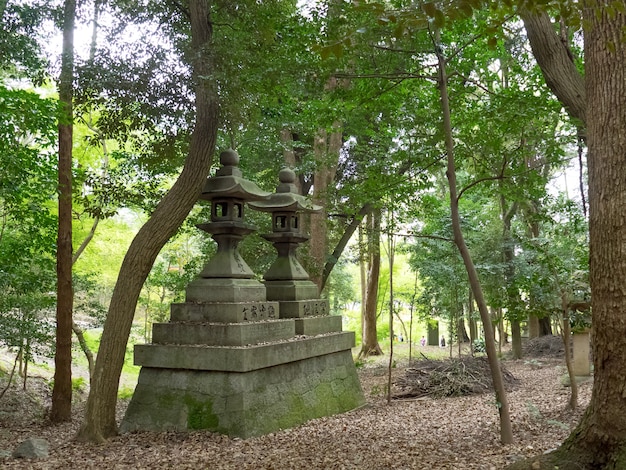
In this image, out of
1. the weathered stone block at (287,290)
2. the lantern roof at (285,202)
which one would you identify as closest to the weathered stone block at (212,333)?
→ the weathered stone block at (287,290)

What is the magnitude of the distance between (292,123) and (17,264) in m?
5.92

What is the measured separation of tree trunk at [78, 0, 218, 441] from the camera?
6785 mm

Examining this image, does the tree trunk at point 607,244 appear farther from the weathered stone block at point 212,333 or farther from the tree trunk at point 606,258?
the weathered stone block at point 212,333

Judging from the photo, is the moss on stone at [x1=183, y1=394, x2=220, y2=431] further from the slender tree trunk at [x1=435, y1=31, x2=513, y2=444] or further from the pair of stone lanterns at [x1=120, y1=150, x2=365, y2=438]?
the slender tree trunk at [x1=435, y1=31, x2=513, y2=444]

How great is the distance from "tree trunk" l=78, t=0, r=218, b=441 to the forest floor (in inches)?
16.8

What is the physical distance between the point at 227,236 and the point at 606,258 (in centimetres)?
520

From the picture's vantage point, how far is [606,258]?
356 centimetres

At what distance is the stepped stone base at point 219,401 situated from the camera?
6609 millimetres

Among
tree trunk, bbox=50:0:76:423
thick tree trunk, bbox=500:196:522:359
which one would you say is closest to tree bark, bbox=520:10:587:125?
tree trunk, bbox=50:0:76:423

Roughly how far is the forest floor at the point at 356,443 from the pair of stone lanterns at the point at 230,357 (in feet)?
0.81

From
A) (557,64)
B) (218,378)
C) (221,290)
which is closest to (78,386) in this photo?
(221,290)

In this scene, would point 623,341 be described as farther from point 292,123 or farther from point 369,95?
point 292,123

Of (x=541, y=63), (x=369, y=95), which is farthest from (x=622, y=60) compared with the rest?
(x=369, y=95)

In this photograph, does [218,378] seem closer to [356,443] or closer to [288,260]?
[356,443]
